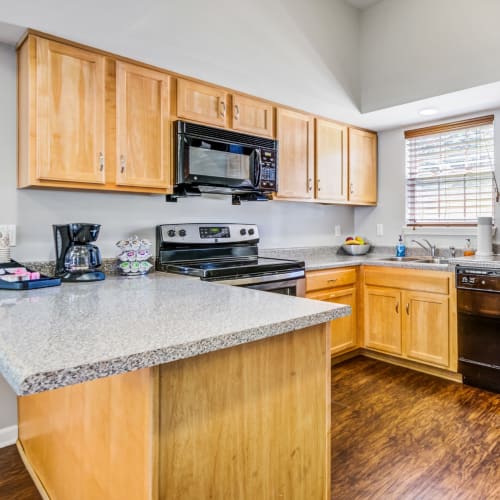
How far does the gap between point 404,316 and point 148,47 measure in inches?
102

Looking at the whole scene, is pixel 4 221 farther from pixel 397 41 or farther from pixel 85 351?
pixel 397 41

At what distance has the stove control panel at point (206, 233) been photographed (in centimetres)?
270

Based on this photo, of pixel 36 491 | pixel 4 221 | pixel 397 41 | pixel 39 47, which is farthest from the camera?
pixel 397 41

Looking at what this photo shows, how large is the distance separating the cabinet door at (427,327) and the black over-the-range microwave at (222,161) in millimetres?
1405

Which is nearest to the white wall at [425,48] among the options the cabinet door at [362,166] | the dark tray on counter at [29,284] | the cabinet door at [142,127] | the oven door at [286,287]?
the cabinet door at [362,166]

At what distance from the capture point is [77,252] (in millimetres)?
2107

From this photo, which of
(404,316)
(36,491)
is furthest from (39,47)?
(404,316)

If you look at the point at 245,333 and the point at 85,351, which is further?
the point at 245,333

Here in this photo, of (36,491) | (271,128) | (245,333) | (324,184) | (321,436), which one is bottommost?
(36,491)

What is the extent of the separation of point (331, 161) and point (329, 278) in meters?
1.05

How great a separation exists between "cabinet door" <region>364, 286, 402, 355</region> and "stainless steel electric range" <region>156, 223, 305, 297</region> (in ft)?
2.67

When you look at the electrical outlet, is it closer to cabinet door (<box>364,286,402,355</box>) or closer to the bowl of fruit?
cabinet door (<box>364,286,402,355</box>)

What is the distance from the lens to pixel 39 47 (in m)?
1.97

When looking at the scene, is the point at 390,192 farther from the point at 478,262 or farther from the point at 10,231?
the point at 10,231
